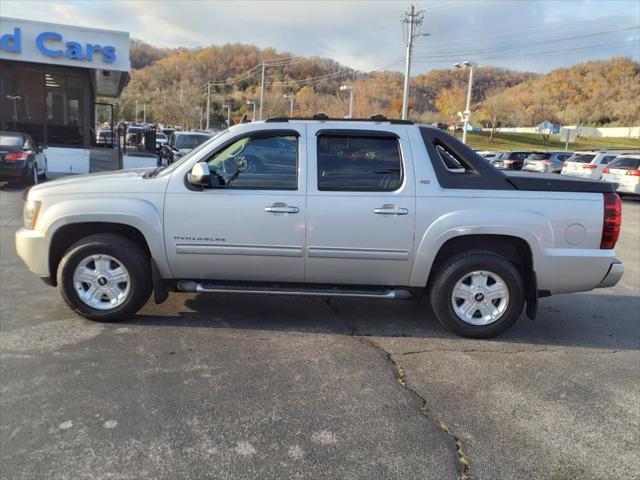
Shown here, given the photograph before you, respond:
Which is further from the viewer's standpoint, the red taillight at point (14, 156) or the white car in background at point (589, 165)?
the white car in background at point (589, 165)

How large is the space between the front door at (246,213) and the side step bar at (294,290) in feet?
0.34

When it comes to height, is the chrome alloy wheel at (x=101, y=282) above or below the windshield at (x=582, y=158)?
below

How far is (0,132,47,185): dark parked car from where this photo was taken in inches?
548

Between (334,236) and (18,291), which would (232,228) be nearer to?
(334,236)

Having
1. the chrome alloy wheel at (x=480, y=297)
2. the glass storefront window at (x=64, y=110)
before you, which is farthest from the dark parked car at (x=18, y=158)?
the chrome alloy wheel at (x=480, y=297)

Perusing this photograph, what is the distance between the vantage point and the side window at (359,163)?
4.61 m

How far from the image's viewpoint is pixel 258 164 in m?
4.70

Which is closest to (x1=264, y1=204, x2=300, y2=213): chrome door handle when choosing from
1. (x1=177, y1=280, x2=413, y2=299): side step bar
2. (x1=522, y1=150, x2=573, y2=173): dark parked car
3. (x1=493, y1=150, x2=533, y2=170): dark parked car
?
(x1=177, y1=280, x2=413, y2=299): side step bar

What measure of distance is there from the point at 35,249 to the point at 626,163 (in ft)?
69.4

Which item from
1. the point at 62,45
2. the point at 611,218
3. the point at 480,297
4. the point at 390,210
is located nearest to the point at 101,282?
the point at 390,210

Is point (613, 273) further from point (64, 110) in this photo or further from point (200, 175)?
point (64, 110)

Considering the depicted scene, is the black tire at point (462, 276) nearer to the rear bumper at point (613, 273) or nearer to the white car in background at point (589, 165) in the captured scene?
the rear bumper at point (613, 273)

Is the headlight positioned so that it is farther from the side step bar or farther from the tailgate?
the tailgate

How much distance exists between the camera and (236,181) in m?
4.68
